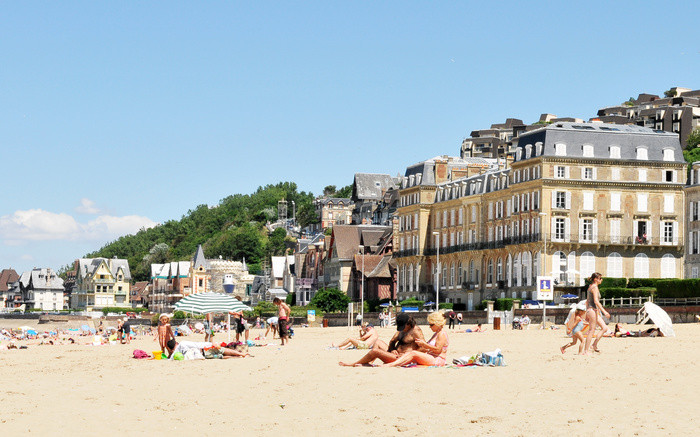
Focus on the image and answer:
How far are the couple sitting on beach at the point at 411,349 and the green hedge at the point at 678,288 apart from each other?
3925cm

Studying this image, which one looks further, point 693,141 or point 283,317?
point 693,141

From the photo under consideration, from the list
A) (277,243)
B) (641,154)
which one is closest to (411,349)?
(641,154)

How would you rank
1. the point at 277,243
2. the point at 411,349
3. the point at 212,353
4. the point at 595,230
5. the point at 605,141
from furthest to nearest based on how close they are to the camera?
the point at 277,243, the point at 605,141, the point at 595,230, the point at 212,353, the point at 411,349

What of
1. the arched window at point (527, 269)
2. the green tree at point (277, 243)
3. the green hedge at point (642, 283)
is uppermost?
the green tree at point (277, 243)

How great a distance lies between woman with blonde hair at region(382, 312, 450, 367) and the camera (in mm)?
22750

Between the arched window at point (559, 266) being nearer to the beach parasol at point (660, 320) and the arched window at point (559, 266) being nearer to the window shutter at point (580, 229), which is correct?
the window shutter at point (580, 229)

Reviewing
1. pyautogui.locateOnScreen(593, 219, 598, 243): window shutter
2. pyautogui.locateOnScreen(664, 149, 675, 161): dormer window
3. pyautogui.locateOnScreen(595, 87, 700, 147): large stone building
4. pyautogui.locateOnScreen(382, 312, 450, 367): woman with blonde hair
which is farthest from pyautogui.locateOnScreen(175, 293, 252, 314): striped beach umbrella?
pyautogui.locateOnScreen(595, 87, 700, 147): large stone building

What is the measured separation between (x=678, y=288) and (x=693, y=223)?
22.4 m

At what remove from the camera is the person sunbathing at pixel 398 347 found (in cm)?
2306

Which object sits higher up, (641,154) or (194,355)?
(641,154)

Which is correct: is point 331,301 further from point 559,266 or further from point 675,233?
point 675,233

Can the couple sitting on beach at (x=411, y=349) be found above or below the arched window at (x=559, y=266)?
below

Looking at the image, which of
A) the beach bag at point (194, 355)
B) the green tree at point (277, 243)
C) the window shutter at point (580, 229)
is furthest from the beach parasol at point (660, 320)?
the green tree at point (277, 243)

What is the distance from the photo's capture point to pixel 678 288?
61625 millimetres
